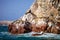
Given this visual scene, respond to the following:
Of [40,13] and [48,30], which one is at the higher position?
[40,13]

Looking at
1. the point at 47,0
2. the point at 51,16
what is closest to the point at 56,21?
the point at 51,16

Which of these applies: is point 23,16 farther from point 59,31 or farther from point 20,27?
point 59,31

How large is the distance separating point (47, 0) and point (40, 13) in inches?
112

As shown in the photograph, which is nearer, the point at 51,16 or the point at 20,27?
the point at 20,27

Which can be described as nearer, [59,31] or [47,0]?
[59,31]

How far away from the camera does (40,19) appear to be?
49250 mm

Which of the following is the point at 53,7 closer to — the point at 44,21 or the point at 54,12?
the point at 54,12

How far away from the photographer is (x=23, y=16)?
5153 cm

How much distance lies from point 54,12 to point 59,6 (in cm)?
146

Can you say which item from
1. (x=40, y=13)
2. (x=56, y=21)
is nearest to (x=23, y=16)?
(x=40, y=13)

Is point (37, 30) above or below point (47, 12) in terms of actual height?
below

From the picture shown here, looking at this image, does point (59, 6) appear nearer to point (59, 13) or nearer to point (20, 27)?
point (59, 13)

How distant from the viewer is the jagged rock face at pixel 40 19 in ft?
152

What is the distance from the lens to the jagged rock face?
152 feet
